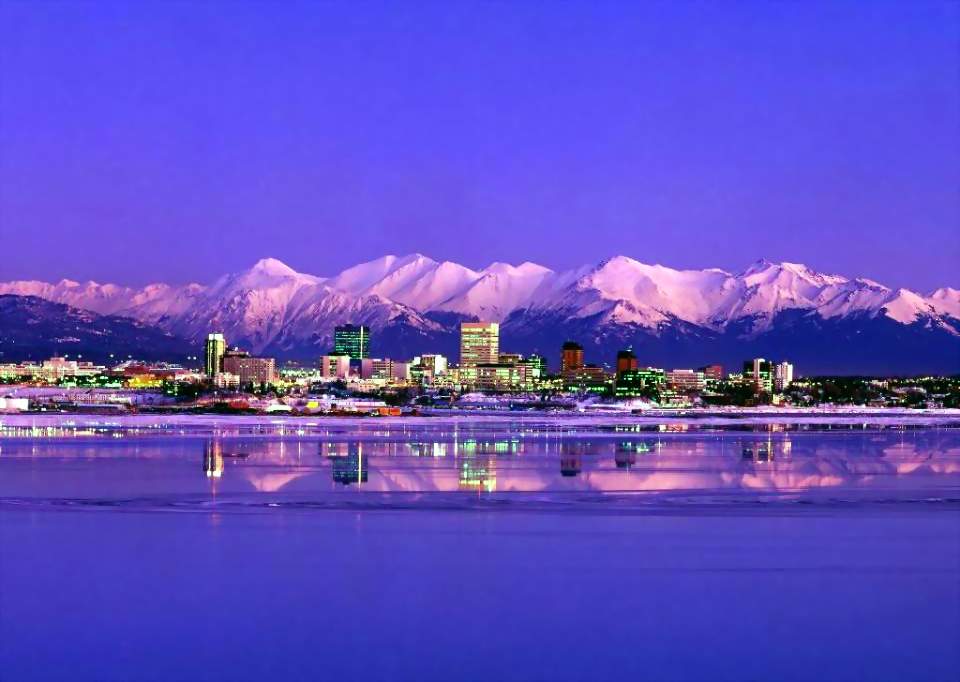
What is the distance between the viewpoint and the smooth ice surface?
1256 cm

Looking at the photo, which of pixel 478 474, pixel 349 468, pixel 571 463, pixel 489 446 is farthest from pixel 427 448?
pixel 478 474

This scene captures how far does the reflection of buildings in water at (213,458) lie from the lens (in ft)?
105

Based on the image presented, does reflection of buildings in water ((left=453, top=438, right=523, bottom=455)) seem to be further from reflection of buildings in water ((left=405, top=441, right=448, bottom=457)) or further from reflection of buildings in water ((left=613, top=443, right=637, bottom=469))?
reflection of buildings in water ((left=613, top=443, right=637, bottom=469))

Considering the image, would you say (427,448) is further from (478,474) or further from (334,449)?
(478,474)

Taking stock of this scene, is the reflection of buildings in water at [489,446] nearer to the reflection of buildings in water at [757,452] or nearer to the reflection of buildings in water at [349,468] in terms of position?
the reflection of buildings in water at [349,468]

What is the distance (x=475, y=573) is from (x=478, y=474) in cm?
1491

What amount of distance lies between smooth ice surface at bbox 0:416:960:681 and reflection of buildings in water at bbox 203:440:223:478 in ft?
1.41

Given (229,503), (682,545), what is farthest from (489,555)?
(229,503)

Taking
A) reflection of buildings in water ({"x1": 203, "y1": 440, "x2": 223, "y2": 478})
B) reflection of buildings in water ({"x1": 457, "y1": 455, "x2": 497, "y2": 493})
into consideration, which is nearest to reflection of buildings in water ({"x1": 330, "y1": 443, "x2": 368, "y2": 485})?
reflection of buildings in water ({"x1": 457, "y1": 455, "x2": 497, "y2": 493})

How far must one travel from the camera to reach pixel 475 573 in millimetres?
16875

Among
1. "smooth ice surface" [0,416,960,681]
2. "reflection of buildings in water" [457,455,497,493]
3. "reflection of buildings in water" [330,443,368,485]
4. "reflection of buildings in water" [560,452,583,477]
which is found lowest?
"smooth ice surface" [0,416,960,681]

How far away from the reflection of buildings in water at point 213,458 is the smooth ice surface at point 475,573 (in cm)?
43

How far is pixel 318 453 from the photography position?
40344mm

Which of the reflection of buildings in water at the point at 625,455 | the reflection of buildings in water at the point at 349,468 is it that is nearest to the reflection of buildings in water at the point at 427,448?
the reflection of buildings in water at the point at 349,468
